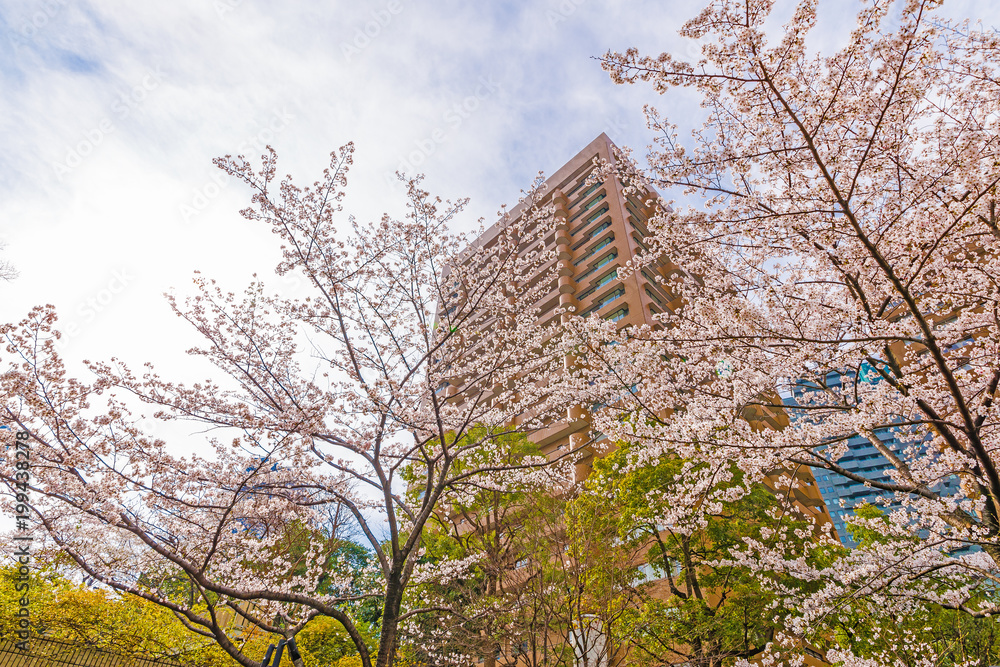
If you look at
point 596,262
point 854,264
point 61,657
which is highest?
point 596,262

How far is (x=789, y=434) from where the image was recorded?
688 cm

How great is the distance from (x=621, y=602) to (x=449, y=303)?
636 cm

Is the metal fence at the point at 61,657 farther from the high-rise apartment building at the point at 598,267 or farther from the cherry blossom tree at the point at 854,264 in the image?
the high-rise apartment building at the point at 598,267

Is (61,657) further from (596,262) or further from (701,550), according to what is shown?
(596,262)

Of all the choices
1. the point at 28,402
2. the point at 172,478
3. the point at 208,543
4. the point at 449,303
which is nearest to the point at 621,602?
the point at 449,303

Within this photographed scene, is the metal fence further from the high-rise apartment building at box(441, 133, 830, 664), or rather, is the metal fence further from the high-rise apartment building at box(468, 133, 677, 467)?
the high-rise apartment building at box(468, 133, 677, 467)

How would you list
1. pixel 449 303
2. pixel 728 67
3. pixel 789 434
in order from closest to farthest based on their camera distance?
pixel 728 67
pixel 789 434
pixel 449 303

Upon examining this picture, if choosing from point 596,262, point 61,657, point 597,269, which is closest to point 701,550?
point 61,657

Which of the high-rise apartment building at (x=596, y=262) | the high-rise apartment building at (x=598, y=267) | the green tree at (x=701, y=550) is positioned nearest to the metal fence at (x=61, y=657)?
the green tree at (x=701, y=550)

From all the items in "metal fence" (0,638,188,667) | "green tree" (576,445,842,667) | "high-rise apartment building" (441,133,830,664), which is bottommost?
"metal fence" (0,638,188,667)

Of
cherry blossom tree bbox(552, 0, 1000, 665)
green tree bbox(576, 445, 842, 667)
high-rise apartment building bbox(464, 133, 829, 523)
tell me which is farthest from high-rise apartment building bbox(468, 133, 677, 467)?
cherry blossom tree bbox(552, 0, 1000, 665)

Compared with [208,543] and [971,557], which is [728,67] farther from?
[208,543]

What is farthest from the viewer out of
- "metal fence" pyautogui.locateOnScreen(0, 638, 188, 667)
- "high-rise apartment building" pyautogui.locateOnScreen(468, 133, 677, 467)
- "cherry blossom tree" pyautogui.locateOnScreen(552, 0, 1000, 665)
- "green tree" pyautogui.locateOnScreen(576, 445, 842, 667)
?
"high-rise apartment building" pyautogui.locateOnScreen(468, 133, 677, 467)

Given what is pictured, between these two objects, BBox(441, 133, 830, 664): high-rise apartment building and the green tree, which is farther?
BBox(441, 133, 830, 664): high-rise apartment building
